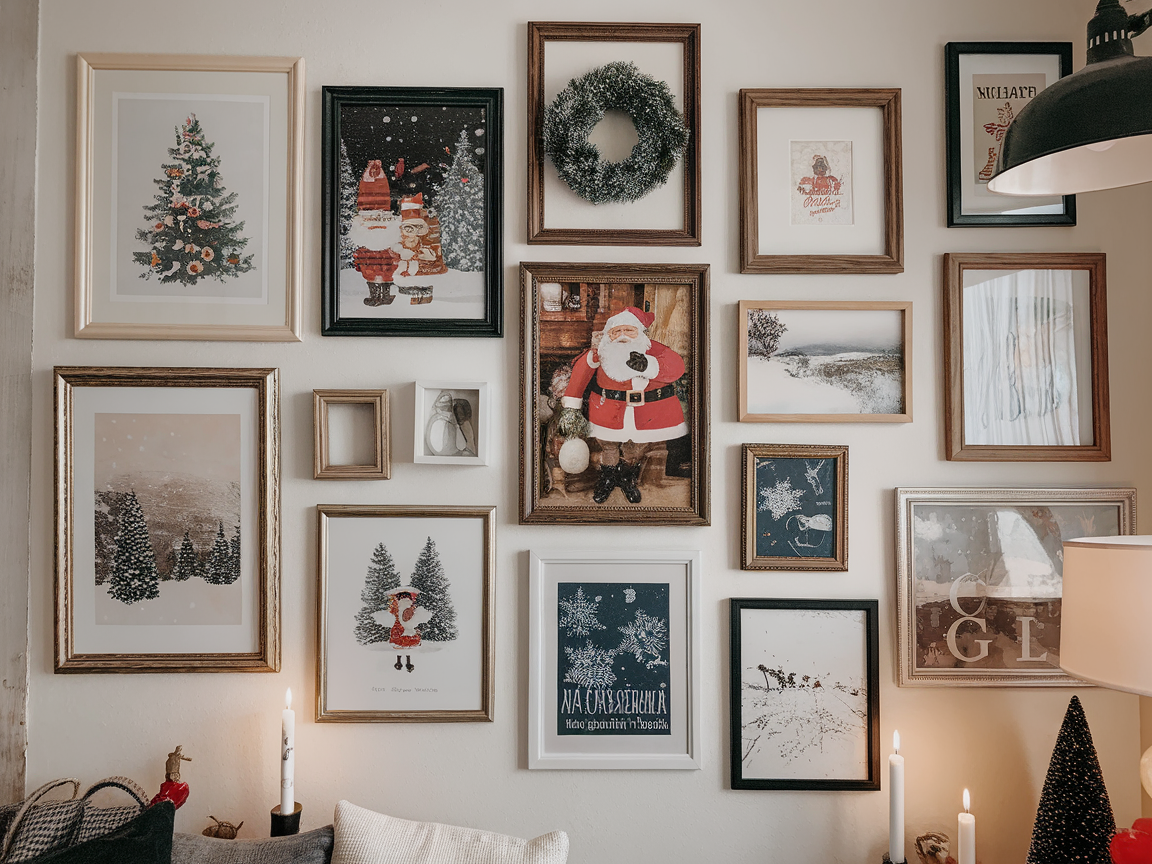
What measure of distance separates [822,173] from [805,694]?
1.22 metres

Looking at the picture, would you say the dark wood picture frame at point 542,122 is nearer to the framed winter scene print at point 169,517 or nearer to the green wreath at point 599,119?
the green wreath at point 599,119

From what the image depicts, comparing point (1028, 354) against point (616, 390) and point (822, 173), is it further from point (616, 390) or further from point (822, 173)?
point (616, 390)

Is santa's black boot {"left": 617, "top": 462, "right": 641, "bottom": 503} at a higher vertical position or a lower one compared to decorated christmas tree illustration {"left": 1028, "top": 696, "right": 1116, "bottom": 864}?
higher

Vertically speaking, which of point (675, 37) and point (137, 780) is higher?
point (675, 37)

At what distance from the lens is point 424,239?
1737 millimetres

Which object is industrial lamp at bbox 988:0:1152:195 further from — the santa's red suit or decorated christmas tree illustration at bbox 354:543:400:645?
decorated christmas tree illustration at bbox 354:543:400:645

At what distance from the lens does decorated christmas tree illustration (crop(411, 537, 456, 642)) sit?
172cm

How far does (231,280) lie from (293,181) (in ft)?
0.89

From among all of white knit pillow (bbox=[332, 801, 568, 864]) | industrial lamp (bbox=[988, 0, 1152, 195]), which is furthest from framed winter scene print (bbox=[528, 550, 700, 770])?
industrial lamp (bbox=[988, 0, 1152, 195])

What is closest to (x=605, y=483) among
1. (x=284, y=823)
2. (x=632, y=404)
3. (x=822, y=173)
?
(x=632, y=404)

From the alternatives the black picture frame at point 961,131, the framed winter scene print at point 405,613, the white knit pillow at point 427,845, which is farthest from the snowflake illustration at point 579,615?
the black picture frame at point 961,131

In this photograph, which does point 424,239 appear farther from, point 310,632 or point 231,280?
point 310,632

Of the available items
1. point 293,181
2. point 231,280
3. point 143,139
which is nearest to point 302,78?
point 293,181

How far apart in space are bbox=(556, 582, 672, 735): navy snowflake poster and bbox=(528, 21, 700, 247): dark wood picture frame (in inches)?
31.9
